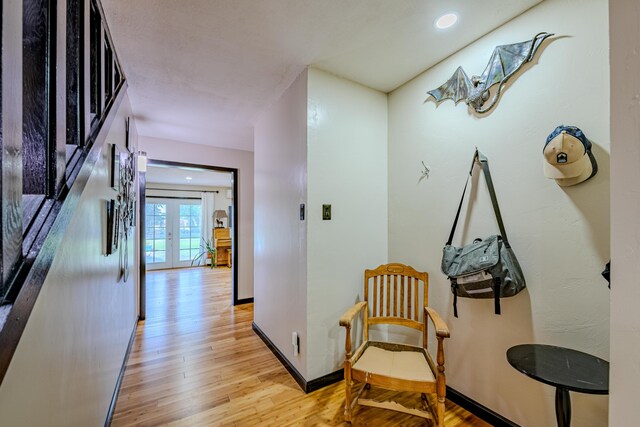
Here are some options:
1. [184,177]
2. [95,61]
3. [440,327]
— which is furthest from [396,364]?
[184,177]

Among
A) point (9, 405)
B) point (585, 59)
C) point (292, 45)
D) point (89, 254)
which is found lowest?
point (9, 405)

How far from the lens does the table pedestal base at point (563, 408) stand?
1104 millimetres

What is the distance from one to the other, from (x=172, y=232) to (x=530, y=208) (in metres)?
7.97

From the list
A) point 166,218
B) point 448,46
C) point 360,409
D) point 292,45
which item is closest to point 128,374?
point 360,409

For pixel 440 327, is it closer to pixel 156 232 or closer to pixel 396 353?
pixel 396 353

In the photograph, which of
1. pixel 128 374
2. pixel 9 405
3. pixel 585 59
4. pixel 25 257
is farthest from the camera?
pixel 128 374

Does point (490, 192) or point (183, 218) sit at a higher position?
point (490, 192)

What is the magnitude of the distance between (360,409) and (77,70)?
242cm

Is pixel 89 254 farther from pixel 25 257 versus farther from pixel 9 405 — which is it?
pixel 9 405

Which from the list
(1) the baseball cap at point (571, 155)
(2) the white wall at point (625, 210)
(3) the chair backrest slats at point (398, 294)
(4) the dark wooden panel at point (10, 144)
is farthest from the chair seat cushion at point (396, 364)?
(4) the dark wooden panel at point (10, 144)

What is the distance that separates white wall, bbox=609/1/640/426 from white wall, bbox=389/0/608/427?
72cm

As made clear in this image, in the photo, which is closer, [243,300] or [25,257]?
[25,257]

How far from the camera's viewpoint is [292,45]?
5.74ft

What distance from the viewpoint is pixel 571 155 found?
1187mm
